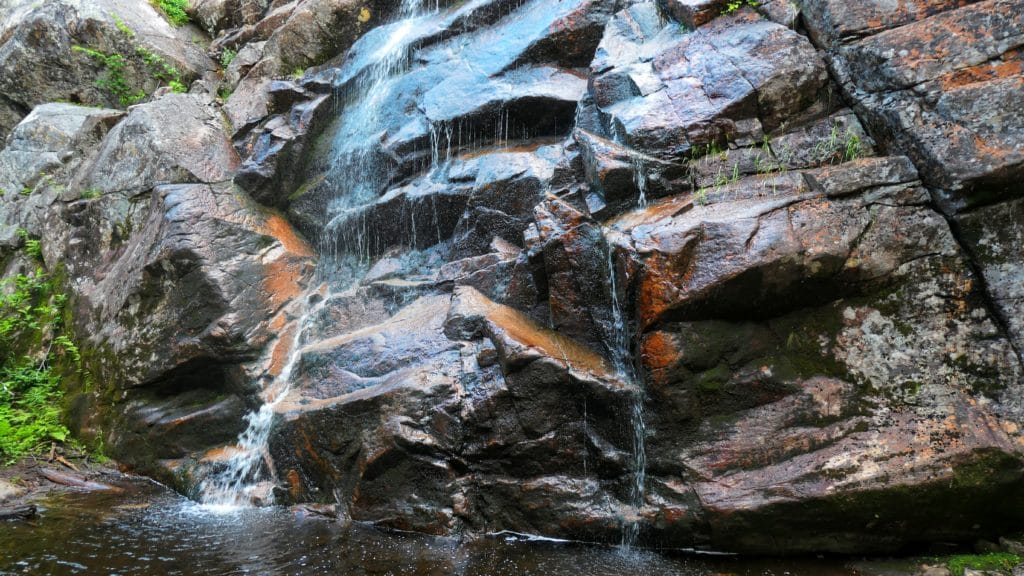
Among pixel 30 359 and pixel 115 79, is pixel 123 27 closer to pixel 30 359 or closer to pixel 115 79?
pixel 115 79

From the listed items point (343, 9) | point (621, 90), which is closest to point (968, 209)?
point (621, 90)

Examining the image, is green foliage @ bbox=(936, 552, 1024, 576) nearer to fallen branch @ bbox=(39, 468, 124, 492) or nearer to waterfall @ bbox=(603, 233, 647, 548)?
waterfall @ bbox=(603, 233, 647, 548)

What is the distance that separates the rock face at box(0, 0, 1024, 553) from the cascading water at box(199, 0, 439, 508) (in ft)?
0.31

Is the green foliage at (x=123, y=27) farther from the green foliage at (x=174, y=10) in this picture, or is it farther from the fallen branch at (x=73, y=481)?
the fallen branch at (x=73, y=481)

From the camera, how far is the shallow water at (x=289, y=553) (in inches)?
194

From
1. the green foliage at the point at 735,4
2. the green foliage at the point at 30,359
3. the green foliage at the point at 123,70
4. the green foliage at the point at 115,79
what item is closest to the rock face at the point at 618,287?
the green foliage at the point at 735,4

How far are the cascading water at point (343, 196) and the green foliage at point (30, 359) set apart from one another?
3.51m

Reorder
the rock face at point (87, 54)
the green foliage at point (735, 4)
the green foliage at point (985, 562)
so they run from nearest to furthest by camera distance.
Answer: the green foliage at point (985, 562), the green foliage at point (735, 4), the rock face at point (87, 54)

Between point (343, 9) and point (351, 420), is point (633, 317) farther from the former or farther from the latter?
point (343, 9)

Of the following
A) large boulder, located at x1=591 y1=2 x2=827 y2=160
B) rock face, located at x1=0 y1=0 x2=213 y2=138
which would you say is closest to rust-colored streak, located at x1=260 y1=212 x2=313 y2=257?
large boulder, located at x1=591 y1=2 x2=827 y2=160

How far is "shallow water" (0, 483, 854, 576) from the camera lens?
4930mm

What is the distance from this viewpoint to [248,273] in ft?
28.5

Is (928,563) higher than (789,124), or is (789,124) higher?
(789,124)

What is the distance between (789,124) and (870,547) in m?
4.45
